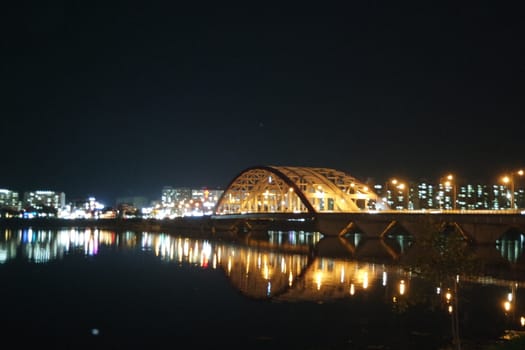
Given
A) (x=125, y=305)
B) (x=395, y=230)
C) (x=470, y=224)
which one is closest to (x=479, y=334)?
(x=125, y=305)

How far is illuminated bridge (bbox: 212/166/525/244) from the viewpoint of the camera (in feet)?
211

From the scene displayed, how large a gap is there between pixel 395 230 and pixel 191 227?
49.2m

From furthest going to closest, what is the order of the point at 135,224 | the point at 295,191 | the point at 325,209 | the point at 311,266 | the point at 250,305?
the point at 135,224, the point at 295,191, the point at 325,209, the point at 311,266, the point at 250,305

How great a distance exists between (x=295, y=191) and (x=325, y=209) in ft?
20.8

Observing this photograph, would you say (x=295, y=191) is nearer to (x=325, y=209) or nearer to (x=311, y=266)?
(x=325, y=209)

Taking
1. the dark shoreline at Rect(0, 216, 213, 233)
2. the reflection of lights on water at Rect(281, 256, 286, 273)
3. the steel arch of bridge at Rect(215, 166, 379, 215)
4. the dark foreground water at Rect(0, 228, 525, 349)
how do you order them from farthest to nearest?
the dark shoreline at Rect(0, 216, 213, 233) → the steel arch of bridge at Rect(215, 166, 379, 215) → the reflection of lights on water at Rect(281, 256, 286, 273) → the dark foreground water at Rect(0, 228, 525, 349)

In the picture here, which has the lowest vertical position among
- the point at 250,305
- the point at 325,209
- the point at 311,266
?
the point at 250,305

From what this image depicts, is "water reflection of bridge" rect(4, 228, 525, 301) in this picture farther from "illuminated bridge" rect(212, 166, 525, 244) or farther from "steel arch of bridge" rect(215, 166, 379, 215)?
"steel arch of bridge" rect(215, 166, 379, 215)

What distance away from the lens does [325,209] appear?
3935 inches

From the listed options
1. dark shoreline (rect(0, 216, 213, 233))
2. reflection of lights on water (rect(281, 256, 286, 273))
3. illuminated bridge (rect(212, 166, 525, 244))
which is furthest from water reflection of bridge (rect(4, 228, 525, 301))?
dark shoreline (rect(0, 216, 213, 233))

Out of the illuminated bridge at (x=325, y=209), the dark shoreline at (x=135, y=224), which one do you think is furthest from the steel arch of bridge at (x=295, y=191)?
the dark shoreline at (x=135, y=224)

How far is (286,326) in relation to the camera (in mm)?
27062

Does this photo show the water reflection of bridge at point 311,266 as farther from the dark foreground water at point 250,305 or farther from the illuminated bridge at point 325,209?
the illuminated bridge at point 325,209

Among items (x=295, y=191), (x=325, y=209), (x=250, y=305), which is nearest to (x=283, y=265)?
(x=250, y=305)
